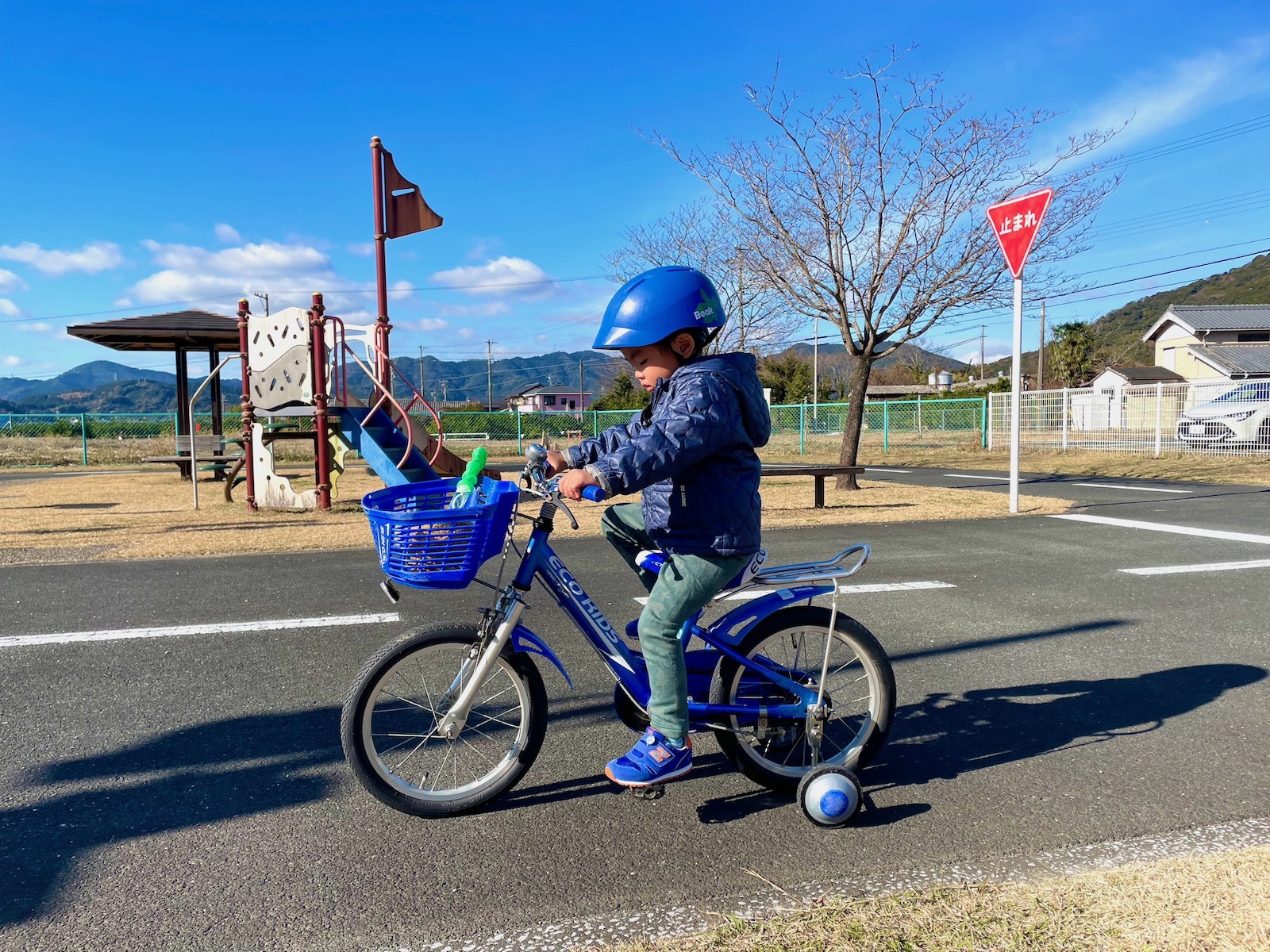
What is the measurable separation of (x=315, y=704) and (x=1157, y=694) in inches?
149

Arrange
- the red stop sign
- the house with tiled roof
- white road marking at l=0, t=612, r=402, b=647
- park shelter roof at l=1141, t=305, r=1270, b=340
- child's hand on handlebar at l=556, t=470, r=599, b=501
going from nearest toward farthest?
1. child's hand on handlebar at l=556, t=470, r=599, b=501
2. white road marking at l=0, t=612, r=402, b=647
3. the red stop sign
4. the house with tiled roof
5. park shelter roof at l=1141, t=305, r=1270, b=340

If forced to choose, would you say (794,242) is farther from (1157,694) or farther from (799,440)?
(799,440)

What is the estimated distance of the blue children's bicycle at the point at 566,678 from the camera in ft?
8.28

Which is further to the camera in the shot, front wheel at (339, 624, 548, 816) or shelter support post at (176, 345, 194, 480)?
shelter support post at (176, 345, 194, 480)

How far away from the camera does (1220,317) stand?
51031 mm

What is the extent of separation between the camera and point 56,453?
27.3 meters

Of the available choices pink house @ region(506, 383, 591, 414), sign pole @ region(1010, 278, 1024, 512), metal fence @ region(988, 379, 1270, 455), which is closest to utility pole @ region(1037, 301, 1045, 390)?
metal fence @ region(988, 379, 1270, 455)

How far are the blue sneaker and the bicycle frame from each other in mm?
119

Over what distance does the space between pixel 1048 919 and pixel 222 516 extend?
10.7 metres

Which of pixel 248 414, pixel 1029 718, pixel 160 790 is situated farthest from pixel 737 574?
pixel 248 414

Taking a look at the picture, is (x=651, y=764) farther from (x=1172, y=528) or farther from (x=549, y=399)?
(x=549, y=399)

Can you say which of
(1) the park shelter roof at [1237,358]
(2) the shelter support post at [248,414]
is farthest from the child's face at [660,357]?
(1) the park shelter roof at [1237,358]

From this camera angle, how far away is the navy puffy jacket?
2369mm

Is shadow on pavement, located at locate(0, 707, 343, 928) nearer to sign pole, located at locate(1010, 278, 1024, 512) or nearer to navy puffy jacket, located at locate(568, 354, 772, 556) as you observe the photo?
navy puffy jacket, located at locate(568, 354, 772, 556)
